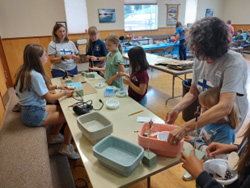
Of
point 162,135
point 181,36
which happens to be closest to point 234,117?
point 162,135

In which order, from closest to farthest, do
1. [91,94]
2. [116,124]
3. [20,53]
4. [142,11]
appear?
[116,124], [91,94], [20,53], [142,11]

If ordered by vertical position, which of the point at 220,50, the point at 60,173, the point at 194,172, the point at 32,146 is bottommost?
the point at 60,173

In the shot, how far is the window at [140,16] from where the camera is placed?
6601 mm

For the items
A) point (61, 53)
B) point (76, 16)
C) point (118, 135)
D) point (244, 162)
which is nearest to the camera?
point (244, 162)

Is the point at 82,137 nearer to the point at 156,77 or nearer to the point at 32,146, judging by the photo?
the point at 32,146

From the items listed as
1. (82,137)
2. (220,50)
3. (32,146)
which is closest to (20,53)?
(32,146)

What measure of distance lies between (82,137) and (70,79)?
1384mm

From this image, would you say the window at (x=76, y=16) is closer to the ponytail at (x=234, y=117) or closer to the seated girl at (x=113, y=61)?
the seated girl at (x=113, y=61)

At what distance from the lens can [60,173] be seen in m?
1.83

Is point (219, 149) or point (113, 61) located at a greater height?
point (113, 61)

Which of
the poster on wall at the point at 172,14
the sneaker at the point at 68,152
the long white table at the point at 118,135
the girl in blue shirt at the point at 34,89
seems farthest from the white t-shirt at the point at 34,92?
the poster on wall at the point at 172,14

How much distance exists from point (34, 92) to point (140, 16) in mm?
6053

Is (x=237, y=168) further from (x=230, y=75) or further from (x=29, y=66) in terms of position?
(x=29, y=66)

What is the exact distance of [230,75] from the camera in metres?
1.12
